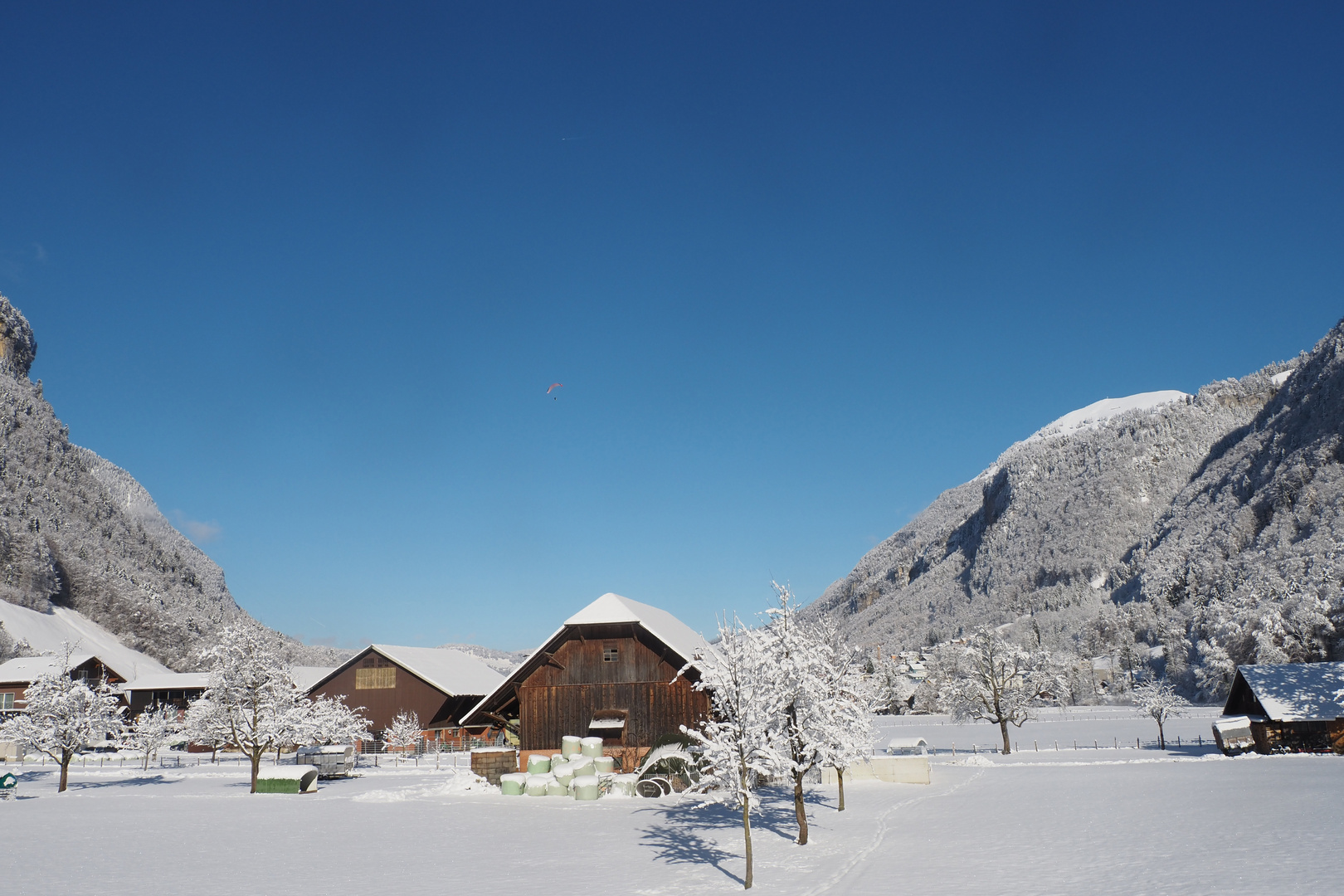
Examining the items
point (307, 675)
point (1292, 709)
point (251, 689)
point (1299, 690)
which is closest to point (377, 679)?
point (307, 675)

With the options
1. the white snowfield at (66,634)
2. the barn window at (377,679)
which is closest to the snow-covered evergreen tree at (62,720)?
the barn window at (377,679)

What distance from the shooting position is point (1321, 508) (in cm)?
13125

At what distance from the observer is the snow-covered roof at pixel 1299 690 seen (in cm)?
4422

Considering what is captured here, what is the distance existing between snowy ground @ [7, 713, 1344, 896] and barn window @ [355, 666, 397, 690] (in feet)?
91.3

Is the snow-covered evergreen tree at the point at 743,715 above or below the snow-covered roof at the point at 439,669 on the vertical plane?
below

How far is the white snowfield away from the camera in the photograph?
115812 millimetres

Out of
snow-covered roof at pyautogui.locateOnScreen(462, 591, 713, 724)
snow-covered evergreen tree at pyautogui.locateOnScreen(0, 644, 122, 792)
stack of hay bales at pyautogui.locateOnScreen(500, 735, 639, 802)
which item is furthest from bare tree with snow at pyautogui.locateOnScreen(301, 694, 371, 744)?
stack of hay bales at pyautogui.locateOnScreen(500, 735, 639, 802)

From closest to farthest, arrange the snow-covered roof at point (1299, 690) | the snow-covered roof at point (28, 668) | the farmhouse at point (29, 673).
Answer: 1. the snow-covered roof at point (1299, 690)
2. the farmhouse at point (29, 673)
3. the snow-covered roof at point (28, 668)

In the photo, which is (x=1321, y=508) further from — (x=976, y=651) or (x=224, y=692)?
(x=224, y=692)

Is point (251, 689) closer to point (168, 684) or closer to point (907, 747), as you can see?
point (907, 747)

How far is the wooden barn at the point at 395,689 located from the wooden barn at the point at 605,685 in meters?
26.7

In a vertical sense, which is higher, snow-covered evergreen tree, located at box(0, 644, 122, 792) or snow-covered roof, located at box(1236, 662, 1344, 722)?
snow-covered evergreen tree, located at box(0, 644, 122, 792)

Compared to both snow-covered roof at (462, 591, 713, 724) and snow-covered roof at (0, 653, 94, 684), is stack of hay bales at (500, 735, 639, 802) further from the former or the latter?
snow-covered roof at (0, 653, 94, 684)

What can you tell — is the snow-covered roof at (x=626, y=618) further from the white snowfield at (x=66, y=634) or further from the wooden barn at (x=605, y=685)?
the white snowfield at (x=66, y=634)
